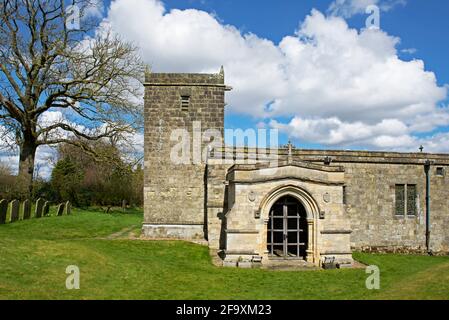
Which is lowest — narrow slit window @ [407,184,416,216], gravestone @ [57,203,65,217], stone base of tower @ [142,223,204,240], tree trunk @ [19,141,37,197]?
stone base of tower @ [142,223,204,240]

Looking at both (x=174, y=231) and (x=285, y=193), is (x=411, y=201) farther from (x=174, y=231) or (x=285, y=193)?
(x=174, y=231)

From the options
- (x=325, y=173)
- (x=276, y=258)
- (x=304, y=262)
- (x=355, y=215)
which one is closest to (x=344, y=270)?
(x=304, y=262)

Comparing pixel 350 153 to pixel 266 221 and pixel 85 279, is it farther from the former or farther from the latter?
pixel 85 279

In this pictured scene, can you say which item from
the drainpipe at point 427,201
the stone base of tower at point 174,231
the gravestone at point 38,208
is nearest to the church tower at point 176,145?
the stone base of tower at point 174,231

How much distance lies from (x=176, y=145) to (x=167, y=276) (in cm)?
791

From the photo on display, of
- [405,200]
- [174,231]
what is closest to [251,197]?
[174,231]

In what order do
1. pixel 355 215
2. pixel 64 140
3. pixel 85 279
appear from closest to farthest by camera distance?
pixel 85 279
pixel 355 215
pixel 64 140

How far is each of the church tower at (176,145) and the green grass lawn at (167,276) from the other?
1587 mm

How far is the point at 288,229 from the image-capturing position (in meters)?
16.3

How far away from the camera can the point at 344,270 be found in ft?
48.6

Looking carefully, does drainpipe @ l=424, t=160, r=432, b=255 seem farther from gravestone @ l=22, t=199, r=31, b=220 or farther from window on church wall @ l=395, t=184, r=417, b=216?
gravestone @ l=22, t=199, r=31, b=220

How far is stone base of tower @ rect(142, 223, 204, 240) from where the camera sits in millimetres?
18969

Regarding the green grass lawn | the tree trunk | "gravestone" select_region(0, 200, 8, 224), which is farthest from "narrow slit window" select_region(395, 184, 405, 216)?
the tree trunk

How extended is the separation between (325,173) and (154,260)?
7437mm
